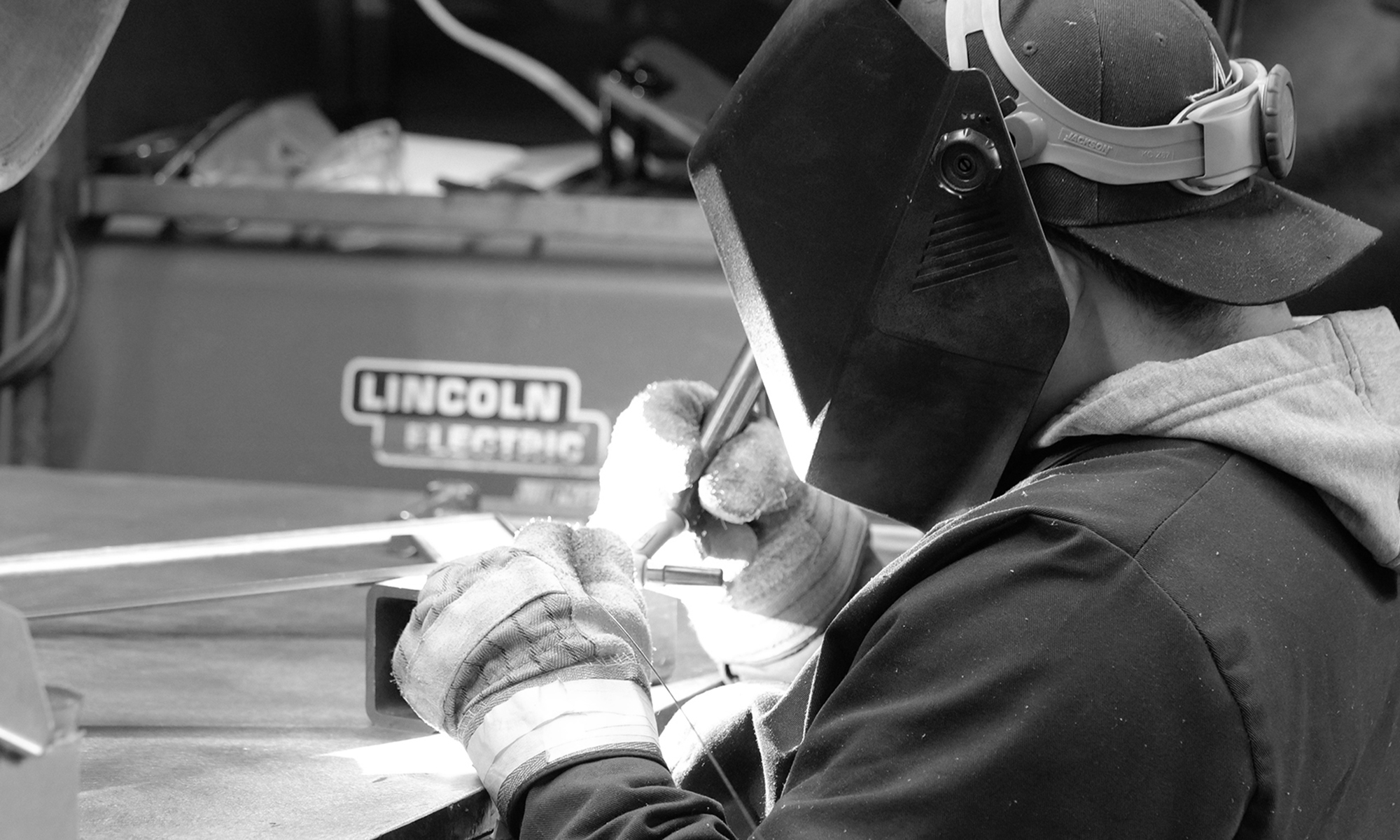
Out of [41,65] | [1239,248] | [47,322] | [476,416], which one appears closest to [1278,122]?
[1239,248]

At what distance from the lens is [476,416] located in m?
2.30

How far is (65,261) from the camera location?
7.78ft

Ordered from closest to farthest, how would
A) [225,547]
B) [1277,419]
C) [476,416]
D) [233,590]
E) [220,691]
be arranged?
1. [1277,419]
2. [220,691]
3. [233,590]
4. [225,547]
5. [476,416]

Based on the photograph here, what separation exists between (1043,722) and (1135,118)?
0.40 m

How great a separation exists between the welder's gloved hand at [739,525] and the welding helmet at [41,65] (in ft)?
1.94

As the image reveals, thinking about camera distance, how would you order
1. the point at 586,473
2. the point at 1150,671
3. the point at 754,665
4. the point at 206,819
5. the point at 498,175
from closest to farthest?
the point at 1150,671 → the point at 206,819 → the point at 754,665 → the point at 586,473 → the point at 498,175

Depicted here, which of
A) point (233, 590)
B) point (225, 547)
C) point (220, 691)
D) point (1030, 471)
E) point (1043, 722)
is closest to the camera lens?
point (1043, 722)

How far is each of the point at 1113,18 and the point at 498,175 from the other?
5.98 ft

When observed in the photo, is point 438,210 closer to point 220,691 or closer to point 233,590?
point 233,590

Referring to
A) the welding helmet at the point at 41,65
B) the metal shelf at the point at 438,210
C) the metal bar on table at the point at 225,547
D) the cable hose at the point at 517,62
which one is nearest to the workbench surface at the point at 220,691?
the metal bar on table at the point at 225,547

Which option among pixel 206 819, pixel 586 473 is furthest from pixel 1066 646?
pixel 586 473

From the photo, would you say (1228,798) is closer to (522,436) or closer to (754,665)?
(754,665)

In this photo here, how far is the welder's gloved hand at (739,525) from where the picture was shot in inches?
51.0

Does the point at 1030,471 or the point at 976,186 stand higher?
the point at 976,186
